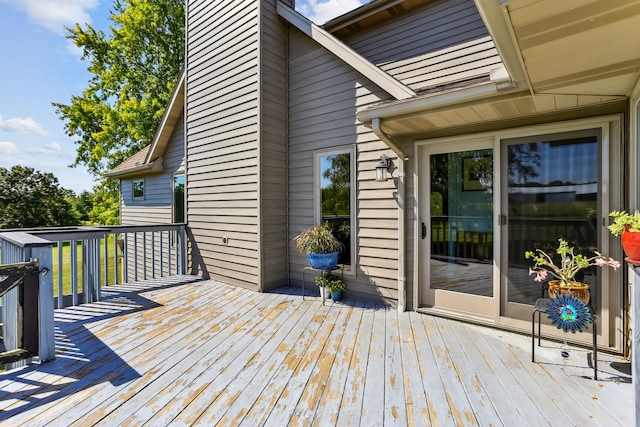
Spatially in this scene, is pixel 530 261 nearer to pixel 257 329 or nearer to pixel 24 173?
pixel 257 329

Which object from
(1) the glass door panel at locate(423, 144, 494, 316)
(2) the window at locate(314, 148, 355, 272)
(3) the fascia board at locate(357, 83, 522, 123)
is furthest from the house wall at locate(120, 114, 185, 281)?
(1) the glass door panel at locate(423, 144, 494, 316)

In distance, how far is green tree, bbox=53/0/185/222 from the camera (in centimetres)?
1297

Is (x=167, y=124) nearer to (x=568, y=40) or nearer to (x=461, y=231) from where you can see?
(x=461, y=231)

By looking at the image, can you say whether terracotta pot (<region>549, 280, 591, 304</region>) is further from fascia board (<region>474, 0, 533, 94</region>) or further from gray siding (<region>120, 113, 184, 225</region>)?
gray siding (<region>120, 113, 184, 225</region>)

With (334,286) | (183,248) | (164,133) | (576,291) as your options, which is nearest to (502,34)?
(576,291)

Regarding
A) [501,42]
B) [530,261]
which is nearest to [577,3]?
[501,42]

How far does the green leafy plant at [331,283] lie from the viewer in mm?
4277

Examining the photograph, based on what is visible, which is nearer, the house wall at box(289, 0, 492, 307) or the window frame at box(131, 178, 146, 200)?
the house wall at box(289, 0, 492, 307)

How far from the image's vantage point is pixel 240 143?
16.8 feet

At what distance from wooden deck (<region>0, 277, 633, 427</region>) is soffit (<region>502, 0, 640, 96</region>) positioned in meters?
2.23

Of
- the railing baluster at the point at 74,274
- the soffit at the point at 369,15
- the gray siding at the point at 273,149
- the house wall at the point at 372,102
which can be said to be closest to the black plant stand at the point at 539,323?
the house wall at the point at 372,102

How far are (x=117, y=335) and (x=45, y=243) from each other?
3.80ft

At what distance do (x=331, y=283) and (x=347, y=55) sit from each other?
323 centimetres

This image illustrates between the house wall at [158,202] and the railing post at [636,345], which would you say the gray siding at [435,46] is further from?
the house wall at [158,202]
